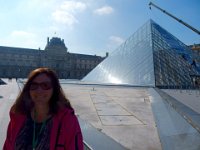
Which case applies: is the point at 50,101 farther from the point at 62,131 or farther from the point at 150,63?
the point at 150,63

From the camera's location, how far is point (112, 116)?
23.8 ft

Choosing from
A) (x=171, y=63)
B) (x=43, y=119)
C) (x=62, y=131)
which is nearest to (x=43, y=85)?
(x=43, y=119)

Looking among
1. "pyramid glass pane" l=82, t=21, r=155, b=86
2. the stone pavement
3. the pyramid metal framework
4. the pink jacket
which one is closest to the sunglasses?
the pink jacket

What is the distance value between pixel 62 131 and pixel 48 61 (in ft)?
318

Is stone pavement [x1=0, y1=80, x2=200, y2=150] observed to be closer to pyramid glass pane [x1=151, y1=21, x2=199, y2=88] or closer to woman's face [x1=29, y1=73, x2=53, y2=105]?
woman's face [x1=29, y1=73, x2=53, y2=105]

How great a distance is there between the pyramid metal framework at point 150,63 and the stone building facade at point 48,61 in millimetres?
66011

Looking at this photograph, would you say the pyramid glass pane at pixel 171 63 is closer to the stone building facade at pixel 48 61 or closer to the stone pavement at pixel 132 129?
the stone pavement at pixel 132 129

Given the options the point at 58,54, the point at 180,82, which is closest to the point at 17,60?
the point at 58,54

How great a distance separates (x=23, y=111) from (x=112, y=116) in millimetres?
5303

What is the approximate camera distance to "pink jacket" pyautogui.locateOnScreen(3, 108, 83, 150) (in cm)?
188

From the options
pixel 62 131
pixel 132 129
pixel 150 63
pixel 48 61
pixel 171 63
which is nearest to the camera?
pixel 62 131

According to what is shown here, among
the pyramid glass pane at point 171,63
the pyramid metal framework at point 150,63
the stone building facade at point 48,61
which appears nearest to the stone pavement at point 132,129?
the pyramid metal framework at point 150,63

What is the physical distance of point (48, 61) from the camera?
97.3 meters

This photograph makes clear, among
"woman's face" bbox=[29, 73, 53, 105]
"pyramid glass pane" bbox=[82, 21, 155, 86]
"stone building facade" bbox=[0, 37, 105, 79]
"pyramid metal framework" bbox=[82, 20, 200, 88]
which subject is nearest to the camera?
"woman's face" bbox=[29, 73, 53, 105]
